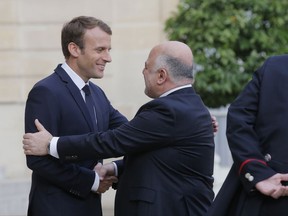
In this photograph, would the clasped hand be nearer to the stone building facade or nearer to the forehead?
the forehead

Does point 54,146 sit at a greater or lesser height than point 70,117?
lesser

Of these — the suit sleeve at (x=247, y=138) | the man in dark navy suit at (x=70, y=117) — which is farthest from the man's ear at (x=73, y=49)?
the suit sleeve at (x=247, y=138)

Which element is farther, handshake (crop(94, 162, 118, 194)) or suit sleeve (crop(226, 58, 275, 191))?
handshake (crop(94, 162, 118, 194))

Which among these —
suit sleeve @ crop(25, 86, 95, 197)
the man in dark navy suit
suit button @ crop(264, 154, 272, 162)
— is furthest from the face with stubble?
suit button @ crop(264, 154, 272, 162)

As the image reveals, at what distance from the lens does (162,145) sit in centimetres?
398

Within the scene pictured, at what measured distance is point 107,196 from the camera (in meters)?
7.86

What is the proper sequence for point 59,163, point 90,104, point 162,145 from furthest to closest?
point 90,104 → point 59,163 → point 162,145

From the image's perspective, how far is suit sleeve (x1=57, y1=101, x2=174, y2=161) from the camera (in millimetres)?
3939

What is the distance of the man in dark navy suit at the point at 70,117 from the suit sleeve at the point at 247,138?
2.79ft

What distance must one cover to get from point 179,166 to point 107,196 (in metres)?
3.96

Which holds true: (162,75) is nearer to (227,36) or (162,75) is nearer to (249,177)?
(249,177)

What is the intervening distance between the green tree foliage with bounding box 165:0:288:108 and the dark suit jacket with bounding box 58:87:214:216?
347 cm

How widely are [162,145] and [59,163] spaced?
58 cm

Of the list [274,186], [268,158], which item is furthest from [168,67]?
[274,186]
